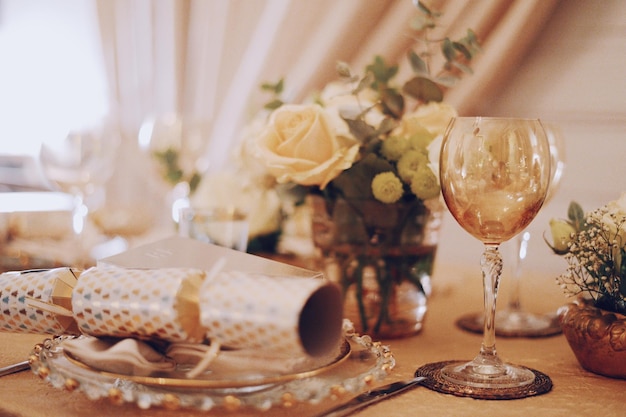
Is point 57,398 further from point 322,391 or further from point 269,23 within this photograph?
point 269,23

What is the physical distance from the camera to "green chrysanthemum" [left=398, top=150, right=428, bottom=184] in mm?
833

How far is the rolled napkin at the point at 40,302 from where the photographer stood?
2.06 feet

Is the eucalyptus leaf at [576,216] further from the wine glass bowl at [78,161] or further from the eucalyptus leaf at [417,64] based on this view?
the wine glass bowl at [78,161]

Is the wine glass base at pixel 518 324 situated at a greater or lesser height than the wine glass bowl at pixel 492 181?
lesser

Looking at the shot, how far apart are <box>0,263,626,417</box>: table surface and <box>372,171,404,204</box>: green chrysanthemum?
0.58 ft

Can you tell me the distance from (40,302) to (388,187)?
40cm

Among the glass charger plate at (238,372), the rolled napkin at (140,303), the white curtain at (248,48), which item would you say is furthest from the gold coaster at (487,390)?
the white curtain at (248,48)

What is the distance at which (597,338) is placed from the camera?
0.70 meters

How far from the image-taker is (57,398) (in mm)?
613

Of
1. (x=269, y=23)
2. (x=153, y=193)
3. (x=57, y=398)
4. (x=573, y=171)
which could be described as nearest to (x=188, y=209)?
(x=57, y=398)

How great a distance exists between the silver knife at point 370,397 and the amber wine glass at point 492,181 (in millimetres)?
45

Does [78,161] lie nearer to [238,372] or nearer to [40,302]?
[40,302]

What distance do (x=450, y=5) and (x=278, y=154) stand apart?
2.67 feet

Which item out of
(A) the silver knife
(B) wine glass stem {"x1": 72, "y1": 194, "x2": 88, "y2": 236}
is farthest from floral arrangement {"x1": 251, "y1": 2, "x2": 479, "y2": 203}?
(B) wine glass stem {"x1": 72, "y1": 194, "x2": 88, "y2": 236}
